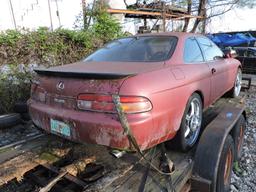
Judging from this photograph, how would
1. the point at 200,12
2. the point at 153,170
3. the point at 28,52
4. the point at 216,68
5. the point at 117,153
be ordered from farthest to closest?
1. the point at 200,12
2. the point at 28,52
3. the point at 216,68
4. the point at 117,153
5. the point at 153,170

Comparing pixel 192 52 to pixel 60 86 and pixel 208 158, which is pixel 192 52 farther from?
pixel 60 86

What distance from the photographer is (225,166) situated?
286 centimetres

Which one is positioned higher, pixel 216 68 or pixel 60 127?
pixel 216 68

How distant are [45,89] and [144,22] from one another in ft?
38.9

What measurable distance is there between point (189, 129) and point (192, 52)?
1.08m

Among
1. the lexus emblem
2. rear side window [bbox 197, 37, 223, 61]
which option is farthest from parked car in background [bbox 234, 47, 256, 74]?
the lexus emblem

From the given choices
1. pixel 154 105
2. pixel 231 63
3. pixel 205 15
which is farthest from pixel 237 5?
pixel 154 105

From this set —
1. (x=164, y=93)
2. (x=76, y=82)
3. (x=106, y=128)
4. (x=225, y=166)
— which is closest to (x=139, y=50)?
(x=164, y=93)

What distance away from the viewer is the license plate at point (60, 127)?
2478 millimetres

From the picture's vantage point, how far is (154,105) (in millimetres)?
2330

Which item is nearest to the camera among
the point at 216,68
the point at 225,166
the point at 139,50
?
the point at 225,166

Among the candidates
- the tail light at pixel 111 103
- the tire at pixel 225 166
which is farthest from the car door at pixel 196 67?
the tail light at pixel 111 103

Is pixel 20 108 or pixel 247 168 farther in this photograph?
pixel 20 108

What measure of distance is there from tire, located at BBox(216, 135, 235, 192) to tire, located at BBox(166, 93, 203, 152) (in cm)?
42
